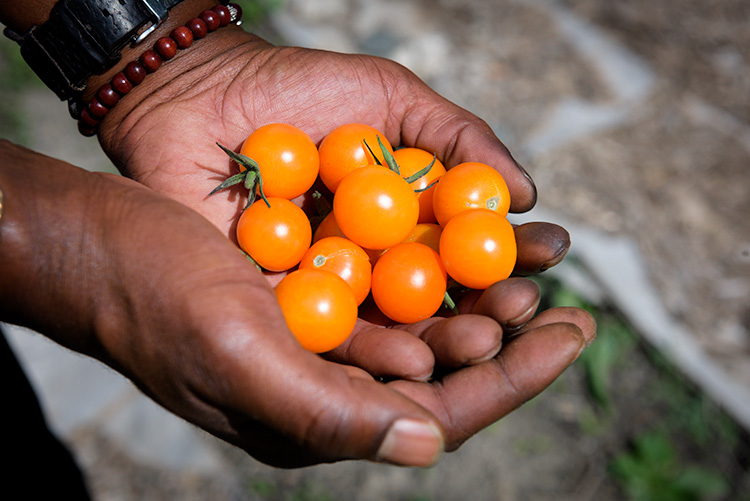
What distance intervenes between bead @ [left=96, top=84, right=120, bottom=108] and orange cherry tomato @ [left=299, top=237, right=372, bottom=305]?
4.15 feet

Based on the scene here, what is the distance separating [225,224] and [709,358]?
339 centimetres

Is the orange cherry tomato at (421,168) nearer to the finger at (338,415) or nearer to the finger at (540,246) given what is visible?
the finger at (540,246)

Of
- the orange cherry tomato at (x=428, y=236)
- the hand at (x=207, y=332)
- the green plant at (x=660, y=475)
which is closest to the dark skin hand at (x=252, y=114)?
the orange cherry tomato at (x=428, y=236)

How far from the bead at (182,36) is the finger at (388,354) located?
172 cm

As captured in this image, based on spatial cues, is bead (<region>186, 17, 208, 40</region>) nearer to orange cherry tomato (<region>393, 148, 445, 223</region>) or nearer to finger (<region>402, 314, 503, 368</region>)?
orange cherry tomato (<region>393, 148, 445, 223</region>)

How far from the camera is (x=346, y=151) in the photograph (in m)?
2.68

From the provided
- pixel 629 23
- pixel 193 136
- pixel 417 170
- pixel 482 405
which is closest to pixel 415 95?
pixel 417 170

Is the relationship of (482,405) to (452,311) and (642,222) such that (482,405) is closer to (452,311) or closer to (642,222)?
(452,311)

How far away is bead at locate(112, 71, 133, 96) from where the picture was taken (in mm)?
2834

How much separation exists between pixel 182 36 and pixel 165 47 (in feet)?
0.34

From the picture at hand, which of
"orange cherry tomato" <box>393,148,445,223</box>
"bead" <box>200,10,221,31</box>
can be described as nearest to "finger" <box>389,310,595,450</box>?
"orange cherry tomato" <box>393,148,445,223</box>

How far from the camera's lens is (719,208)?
4707mm

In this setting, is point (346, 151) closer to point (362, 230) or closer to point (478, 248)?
point (362, 230)

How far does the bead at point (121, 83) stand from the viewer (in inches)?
112
